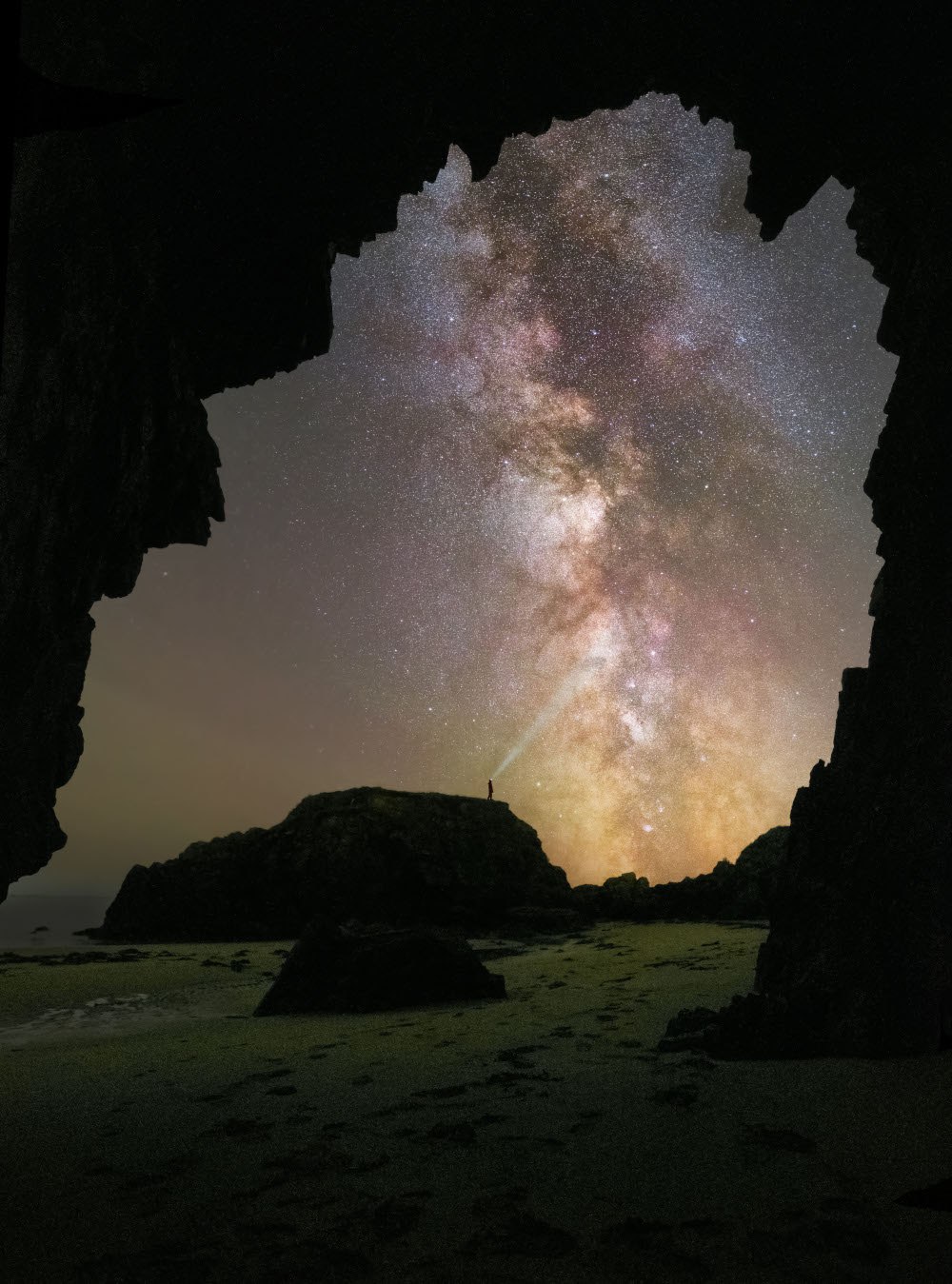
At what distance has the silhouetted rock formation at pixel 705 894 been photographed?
1498cm

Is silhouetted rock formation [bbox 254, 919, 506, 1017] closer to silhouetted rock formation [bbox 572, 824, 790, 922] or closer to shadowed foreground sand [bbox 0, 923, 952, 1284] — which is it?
shadowed foreground sand [bbox 0, 923, 952, 1284]

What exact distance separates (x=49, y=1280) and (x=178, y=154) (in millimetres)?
7739

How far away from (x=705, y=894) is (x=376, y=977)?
1012cm

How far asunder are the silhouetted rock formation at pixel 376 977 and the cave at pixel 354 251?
9.36 feet

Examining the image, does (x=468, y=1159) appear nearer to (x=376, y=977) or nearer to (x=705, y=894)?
(x=376, y=977)

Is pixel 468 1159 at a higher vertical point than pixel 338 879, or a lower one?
lower

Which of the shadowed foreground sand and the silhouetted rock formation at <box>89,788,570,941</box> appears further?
the silhouetted rock formation at <box>89,788,570,941</box>

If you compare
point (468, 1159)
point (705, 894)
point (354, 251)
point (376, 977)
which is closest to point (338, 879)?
point (705, 894)

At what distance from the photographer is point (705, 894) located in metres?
15.9

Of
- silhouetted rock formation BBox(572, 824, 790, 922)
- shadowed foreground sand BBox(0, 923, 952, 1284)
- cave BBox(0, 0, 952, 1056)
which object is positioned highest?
cave BBox(0, 0, 952, 1056)

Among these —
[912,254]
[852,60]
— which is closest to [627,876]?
[912,254]

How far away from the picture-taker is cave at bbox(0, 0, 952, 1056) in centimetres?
512

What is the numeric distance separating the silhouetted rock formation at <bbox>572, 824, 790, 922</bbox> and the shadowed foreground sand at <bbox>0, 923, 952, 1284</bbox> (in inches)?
368

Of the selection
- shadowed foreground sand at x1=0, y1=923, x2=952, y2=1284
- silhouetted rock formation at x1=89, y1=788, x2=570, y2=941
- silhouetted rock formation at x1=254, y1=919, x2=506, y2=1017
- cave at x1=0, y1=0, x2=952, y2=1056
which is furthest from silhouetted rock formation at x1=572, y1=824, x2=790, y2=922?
cave at x1=0, y1=0, x2=952, y2=1056
